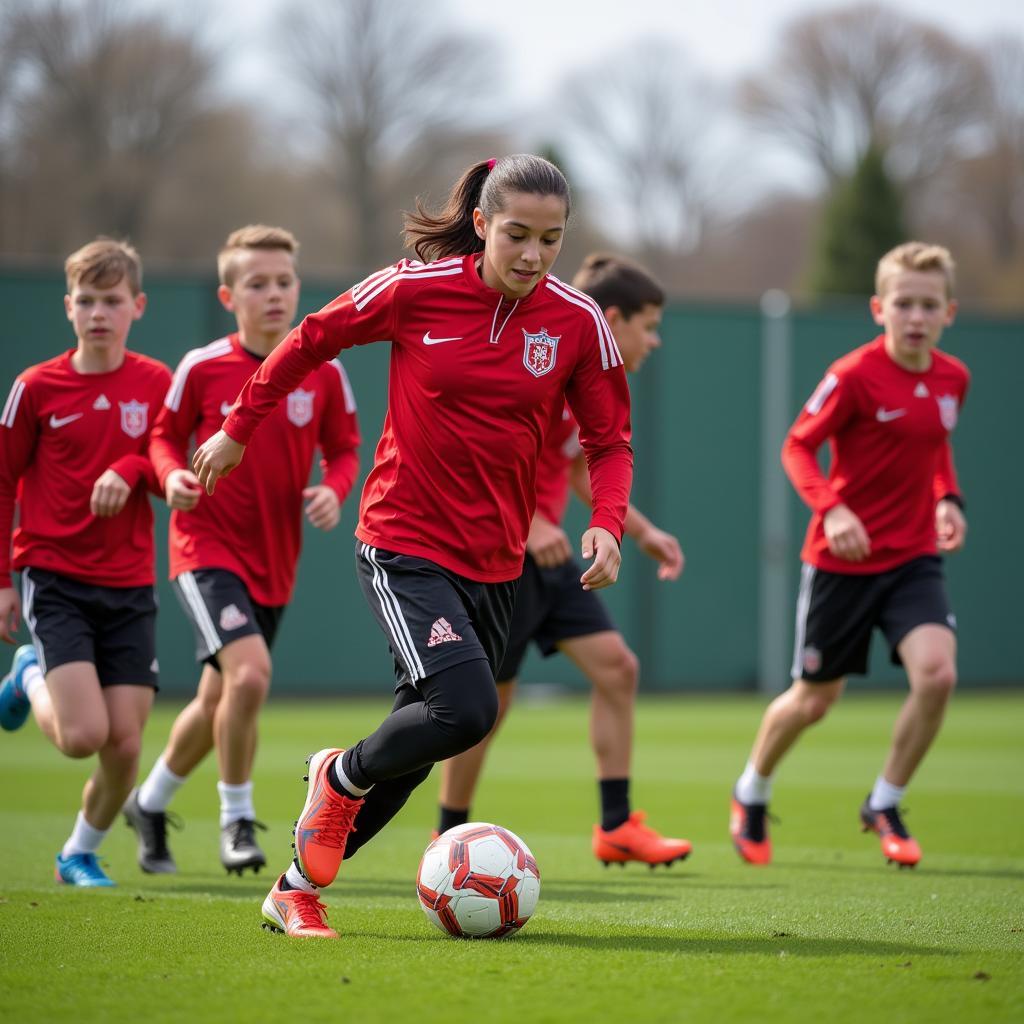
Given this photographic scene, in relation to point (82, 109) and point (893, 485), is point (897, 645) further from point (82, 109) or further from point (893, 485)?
point (82, 109)

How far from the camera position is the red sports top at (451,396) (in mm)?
4570

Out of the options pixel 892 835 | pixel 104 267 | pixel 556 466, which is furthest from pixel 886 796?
pixel 104 267

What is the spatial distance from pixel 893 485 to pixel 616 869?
1973 millimetres

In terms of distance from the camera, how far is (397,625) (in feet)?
14.7

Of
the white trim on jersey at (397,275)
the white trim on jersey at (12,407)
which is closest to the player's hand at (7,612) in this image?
the white trim on jersey at (12,407)

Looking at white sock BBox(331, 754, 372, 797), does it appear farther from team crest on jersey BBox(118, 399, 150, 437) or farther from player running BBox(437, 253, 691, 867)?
team crest on jersey BBox(118, 399, 150, 437)

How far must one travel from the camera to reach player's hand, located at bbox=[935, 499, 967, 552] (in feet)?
22.8

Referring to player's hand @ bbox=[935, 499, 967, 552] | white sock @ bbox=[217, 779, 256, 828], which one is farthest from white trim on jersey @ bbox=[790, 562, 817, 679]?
white sock @ bbox=[217, 779, 256, 828]

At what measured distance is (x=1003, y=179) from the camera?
3956cm

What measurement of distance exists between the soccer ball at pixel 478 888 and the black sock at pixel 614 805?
1857 mm

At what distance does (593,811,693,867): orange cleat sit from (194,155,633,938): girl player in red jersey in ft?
5.98

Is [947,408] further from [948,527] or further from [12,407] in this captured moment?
[12,407]

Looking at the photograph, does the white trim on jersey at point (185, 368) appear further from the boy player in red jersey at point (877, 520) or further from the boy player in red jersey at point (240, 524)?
the boy player in red jersey at point (877, 520)

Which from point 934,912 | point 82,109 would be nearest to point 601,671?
point 934,912
